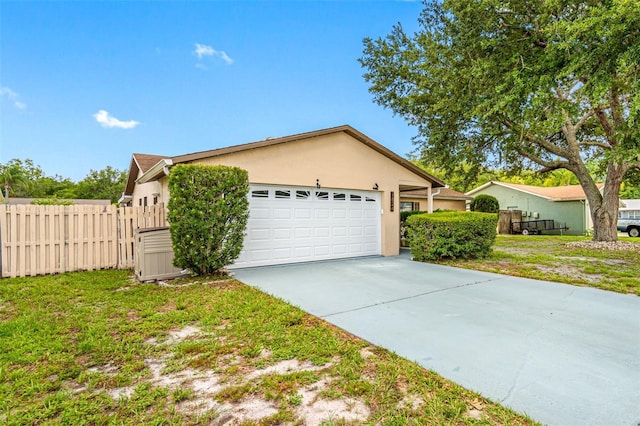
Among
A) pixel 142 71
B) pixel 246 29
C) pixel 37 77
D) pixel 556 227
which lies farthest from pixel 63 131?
pixel 556 227

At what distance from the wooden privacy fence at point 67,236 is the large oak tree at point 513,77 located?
968 cm

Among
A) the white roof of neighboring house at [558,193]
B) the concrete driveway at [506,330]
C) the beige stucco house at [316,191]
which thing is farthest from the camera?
the white roof of neighboring house at [558,193]

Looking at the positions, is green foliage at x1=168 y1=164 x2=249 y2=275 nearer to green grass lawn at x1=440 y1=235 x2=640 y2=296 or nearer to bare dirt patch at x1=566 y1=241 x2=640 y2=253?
green grass lawn at x1=440 y1=235 x2=640 y2=296

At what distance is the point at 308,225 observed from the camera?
9.31m

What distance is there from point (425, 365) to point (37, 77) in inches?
818

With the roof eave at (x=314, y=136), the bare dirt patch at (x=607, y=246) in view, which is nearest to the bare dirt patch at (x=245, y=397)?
the roof eave at (x=314, y=136)

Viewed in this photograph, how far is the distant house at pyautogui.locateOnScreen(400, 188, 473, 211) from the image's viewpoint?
61.4 ft

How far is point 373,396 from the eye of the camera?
2.45 metres

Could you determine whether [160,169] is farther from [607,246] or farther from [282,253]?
[607,246]

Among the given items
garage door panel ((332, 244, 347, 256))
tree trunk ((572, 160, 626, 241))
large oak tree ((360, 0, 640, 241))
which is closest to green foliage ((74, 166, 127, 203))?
large oak tree ((360, 0, 640, 241))

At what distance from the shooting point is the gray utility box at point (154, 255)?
263 inches

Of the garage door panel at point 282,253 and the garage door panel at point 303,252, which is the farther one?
the garage door panel at point 303,252

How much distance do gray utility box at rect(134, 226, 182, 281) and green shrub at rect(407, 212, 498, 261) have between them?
675 centimetres

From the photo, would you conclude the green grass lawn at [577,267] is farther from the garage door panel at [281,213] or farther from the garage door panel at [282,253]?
the garage door panel at [281,213]
